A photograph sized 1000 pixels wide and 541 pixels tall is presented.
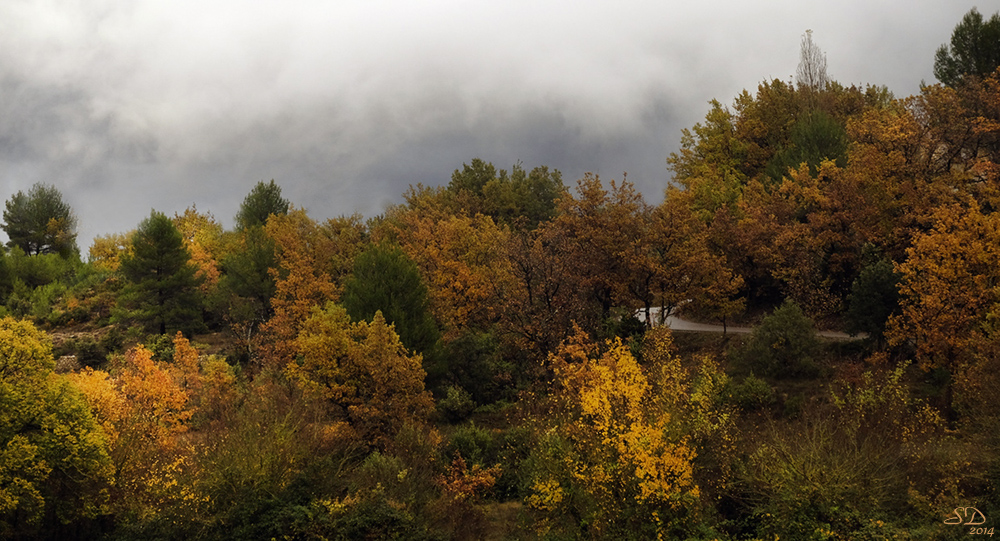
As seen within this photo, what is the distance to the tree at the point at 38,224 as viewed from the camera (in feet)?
287

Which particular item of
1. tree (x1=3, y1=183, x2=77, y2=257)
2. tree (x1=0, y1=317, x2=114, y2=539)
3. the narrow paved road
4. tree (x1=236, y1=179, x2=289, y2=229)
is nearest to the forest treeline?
tree (x1=0, y1=317, x2=114, y2=539)

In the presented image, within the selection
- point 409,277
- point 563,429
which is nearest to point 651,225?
→ point 409,277

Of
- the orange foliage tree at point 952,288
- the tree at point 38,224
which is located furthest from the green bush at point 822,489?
the tree at point 38,224

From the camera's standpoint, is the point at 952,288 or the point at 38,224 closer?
the point at 952,288

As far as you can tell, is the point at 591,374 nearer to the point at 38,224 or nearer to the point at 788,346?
the point at 788,346

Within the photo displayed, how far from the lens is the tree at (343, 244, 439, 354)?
1512 inches

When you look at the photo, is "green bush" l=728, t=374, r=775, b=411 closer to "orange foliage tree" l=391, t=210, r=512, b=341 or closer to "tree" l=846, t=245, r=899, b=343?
"tree" l=846, t=245, r=899, b=343

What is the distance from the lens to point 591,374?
24625mm

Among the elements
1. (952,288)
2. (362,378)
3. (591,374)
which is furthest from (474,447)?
(952,288)

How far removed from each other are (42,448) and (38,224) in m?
84.3

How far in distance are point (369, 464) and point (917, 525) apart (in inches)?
694

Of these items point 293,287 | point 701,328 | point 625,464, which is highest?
point 293,287

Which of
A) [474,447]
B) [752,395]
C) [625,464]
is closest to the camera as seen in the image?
[625,464]

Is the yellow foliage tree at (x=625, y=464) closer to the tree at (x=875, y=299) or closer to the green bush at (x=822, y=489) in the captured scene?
the green bush at (x=822, y=489)
